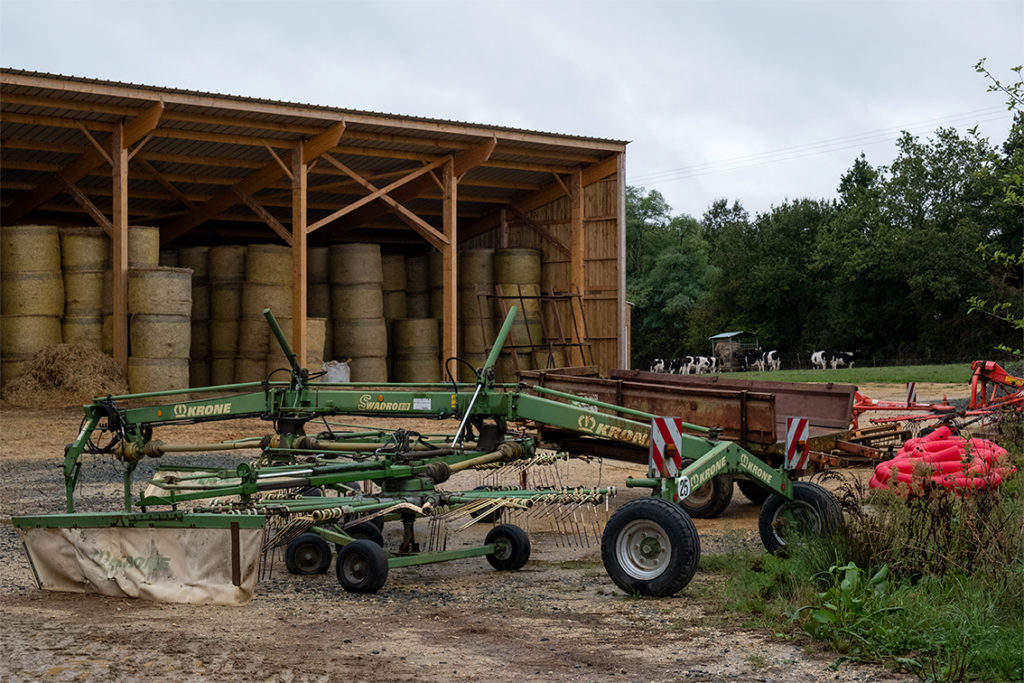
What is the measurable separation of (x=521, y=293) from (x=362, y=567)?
1756cm

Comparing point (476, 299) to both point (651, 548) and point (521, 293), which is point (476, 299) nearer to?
point (521, 293)

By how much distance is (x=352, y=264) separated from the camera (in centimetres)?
2334

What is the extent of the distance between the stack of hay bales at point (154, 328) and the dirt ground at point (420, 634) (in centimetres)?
1088

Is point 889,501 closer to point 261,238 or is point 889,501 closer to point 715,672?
point 715,672

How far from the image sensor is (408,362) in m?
24.3

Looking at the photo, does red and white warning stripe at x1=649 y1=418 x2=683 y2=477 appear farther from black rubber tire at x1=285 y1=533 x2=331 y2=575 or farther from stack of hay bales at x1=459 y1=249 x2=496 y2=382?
stack of hay bales at x1=459 y1=249 x2=496 y2=382

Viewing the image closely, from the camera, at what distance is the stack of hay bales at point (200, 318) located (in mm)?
22234

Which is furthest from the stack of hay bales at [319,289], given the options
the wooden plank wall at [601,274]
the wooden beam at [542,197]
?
the wooden beam at [542,197]

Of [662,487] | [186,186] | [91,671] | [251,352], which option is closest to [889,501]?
[662,487]

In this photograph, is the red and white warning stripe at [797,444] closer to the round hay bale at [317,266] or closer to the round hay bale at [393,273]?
the round hay bale at [317,266]

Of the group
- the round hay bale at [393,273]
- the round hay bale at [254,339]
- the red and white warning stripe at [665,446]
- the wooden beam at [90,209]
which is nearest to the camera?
the red and white warning stripe at [665,446]

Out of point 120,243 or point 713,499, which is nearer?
point 713,499

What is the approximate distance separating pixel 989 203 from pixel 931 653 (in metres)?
51.4

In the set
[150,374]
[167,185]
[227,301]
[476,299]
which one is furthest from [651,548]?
[476,299]
